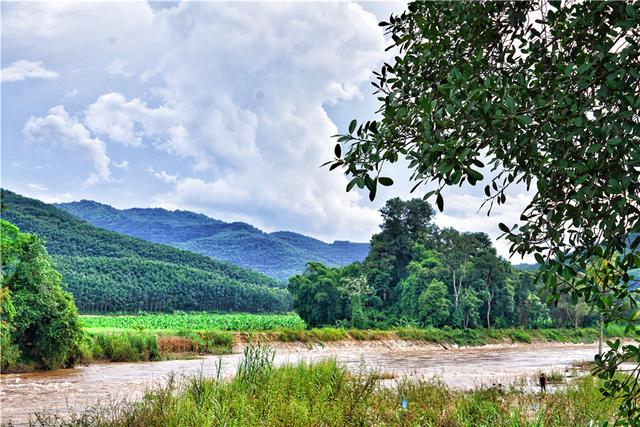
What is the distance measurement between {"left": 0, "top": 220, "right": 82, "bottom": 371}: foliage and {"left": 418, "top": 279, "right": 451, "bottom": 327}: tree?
38.6m

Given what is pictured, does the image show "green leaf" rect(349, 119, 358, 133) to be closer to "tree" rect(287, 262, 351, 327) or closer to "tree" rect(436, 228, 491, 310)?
"tree" rect(287, 262, 351, 327)

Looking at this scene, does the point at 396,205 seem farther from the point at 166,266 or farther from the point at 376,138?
the point at 376,138

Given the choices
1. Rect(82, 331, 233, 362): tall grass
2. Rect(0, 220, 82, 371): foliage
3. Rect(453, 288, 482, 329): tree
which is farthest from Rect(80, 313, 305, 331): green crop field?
Rect(0, 220, 82, 371): foliage

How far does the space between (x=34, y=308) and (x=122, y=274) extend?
265 ft

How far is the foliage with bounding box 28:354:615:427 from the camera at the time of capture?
19.6 feet

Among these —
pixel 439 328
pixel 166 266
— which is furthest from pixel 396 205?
pixel 166 266

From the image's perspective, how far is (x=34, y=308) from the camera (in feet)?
67.4

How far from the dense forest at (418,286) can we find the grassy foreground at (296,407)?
4717cm

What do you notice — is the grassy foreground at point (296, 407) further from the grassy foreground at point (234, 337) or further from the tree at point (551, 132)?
the tree at point (551, 132)

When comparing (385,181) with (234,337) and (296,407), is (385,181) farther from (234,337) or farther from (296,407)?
(234,337)

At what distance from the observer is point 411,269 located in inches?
2406

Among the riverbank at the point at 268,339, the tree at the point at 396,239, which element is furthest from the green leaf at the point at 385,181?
the tree at the point at 396,239

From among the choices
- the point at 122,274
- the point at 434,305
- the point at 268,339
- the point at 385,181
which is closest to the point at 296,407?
the point at 385,181

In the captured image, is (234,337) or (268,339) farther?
(234,337)
